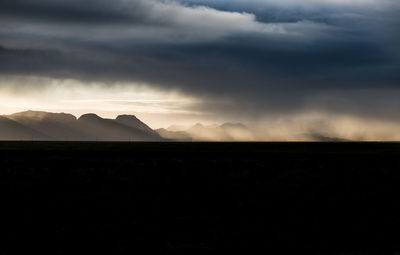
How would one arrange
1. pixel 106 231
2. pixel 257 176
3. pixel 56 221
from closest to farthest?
pixel 106 231 < pixel 56 221 < pixel 257 176

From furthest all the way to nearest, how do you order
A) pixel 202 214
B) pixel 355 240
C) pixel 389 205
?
pixel 389 205
pixel 202 214
pixel 355 240

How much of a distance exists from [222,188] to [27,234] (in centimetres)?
2256

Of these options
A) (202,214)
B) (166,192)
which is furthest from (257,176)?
(202,214)

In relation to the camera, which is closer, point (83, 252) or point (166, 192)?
point (83, 252)

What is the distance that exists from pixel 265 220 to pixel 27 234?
13451 millimetres

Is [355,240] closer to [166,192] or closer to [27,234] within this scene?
[27,234]

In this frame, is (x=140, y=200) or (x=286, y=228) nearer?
(x=286, y=228)

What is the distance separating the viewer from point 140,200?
37.6 metres

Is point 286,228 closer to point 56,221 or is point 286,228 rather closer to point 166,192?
point 56,221

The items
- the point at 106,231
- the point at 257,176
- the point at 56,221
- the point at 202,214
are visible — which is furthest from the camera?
the point at 257,176

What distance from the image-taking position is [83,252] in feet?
71.3

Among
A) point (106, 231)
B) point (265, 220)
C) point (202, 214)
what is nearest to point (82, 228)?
point (106, 231)

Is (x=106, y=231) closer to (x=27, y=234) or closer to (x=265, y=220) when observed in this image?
(x=27, y=234)

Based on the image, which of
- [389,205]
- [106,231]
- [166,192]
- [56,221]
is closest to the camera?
[106,231]
